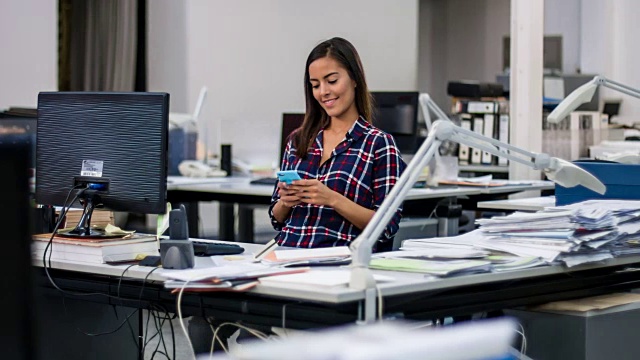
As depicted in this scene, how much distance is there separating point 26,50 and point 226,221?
1.91 meters

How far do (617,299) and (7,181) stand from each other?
2.07 m

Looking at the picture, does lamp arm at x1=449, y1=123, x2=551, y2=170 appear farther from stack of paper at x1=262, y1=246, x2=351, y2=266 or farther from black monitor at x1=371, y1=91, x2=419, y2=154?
black monitor at x1=371, y1=91, x2=419, y2=154

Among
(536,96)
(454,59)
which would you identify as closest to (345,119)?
(536,96)

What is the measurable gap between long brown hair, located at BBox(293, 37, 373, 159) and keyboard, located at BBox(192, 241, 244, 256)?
366 mm

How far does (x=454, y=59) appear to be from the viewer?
1098 cm

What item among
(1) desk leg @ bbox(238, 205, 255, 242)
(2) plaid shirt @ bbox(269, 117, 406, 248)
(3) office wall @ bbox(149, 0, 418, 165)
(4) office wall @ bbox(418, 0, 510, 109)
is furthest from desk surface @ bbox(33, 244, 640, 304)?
(4) office wall @ bbox(418, 0, 510, 109)

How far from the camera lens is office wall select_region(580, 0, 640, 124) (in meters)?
8.14

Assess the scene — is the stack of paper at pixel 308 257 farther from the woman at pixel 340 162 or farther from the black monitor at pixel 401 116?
the black monitor at pixel 401 116

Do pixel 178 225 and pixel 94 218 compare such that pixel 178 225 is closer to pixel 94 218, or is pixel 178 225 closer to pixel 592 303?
pixel 94 218

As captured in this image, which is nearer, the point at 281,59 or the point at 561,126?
the point at 561,126

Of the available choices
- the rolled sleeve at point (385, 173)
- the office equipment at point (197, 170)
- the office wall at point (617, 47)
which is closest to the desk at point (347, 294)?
the rolled sleeve at point (385, 173)

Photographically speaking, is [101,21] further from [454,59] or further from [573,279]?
[573,279]

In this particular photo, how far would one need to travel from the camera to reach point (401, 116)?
5.19 meters

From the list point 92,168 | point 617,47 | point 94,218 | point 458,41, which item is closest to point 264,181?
point 94,218
